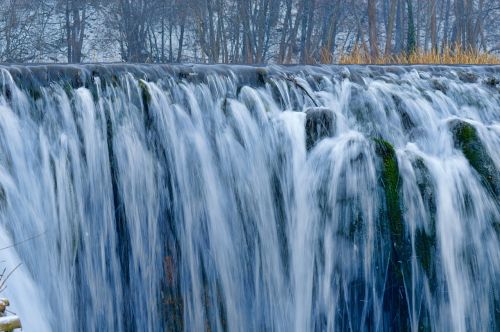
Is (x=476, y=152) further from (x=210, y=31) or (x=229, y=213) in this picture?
(x=210, y=31)

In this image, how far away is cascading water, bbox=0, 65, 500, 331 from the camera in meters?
5.76

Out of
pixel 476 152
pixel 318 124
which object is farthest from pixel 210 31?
pixel 476 152

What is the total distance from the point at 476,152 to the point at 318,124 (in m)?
1.28

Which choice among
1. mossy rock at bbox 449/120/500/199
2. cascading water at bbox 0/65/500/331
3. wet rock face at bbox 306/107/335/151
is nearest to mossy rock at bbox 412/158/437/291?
cascading water at bbox 0/65/500/331

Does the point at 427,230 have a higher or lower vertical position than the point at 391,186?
lower

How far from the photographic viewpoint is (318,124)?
22.1 ft

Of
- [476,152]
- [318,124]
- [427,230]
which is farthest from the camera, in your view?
[318,124]

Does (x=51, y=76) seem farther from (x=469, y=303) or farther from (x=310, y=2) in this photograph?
(x=310, y=2)

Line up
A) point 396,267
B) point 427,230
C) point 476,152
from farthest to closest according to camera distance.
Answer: point 476,152, point 427,230, point 396,267

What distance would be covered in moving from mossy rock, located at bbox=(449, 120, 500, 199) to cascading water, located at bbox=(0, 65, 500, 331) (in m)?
0.02

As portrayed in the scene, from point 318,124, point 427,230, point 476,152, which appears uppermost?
point 318,124

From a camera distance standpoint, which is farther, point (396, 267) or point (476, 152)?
point (476, 152)

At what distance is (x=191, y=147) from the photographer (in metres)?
6.61

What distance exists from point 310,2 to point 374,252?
22.4 m
